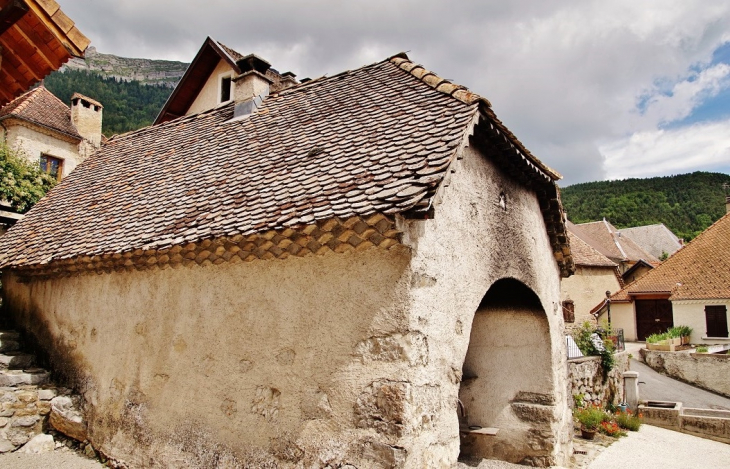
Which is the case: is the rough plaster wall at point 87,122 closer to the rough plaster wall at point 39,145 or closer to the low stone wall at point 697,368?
Answer: the rough plaster wall at point 39,145

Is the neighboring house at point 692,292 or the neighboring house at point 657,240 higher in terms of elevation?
the neighboring house at point 657,240

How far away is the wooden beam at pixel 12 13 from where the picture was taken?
365 cm

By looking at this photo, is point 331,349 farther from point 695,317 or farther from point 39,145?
point 39,145

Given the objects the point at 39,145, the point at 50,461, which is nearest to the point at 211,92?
the point at 50,461

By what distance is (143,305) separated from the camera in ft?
19.5

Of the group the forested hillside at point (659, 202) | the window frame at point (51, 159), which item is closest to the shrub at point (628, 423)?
the window frame at point (51, 159)

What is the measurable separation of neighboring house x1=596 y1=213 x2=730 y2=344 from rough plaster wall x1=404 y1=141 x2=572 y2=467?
16.5 m

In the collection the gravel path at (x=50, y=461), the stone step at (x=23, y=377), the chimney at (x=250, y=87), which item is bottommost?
the gravel path at (x=50, y=461)

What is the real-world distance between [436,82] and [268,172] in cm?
239

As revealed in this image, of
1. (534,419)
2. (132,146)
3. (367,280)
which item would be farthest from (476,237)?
(132,146)

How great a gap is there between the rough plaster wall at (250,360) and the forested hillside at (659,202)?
6110 centimetres

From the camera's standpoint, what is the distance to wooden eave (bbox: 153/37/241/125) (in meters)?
11.8

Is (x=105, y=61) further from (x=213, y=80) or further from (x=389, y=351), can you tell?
(x=389, y=351)

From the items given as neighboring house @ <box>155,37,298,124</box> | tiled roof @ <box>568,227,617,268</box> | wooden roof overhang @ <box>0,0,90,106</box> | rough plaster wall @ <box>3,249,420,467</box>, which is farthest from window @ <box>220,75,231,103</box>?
tiled roof @ <box>568,227,617,268</box>
